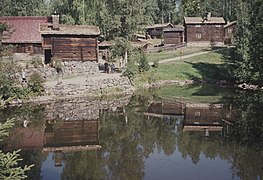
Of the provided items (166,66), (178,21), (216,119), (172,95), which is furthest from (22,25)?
(178,21)

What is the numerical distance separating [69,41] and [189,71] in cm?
1733

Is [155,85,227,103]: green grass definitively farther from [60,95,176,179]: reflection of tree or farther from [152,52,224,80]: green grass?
[60,95,176,179]: reflection of tree

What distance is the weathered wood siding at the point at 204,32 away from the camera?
72000 mm

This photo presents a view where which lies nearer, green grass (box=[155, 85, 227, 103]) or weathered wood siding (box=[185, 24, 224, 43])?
green grass (box=[155, 85, 227, 103])

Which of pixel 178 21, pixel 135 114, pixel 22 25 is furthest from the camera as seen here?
pixel 178 21

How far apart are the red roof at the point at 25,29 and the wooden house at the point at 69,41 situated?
5.70 metres

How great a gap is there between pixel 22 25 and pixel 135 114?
92.0 feet

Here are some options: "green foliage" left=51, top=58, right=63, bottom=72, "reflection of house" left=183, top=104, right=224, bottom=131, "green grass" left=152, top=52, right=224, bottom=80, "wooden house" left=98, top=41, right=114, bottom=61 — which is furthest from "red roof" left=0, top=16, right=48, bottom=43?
"reflection of house" left=183, top=104, right=224, bottom=131

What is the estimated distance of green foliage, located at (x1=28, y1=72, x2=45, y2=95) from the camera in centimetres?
3659

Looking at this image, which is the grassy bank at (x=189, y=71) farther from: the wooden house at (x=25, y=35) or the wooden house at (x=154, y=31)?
the wooden house at (x=154, y=31)

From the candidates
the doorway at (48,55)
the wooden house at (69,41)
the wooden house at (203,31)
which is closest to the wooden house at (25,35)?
the doorway at (48,55)

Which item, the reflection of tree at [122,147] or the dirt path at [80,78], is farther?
the dirt path at [80,78]

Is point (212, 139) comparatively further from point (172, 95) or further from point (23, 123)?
point (172, 95)

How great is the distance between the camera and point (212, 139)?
22.4 metres
